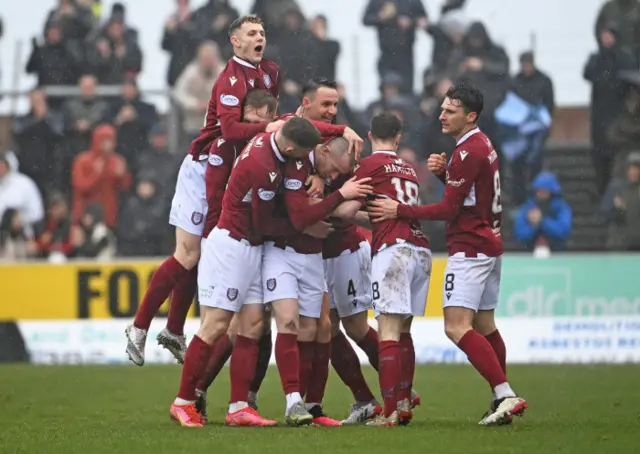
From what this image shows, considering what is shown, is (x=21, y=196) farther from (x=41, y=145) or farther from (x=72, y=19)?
(x=72, y=19)

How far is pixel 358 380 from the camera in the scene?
9898 millimetres

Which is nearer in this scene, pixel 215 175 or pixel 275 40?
pixel 215 175

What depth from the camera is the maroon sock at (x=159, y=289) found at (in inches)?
399

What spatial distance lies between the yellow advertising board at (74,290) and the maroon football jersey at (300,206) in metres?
7.62

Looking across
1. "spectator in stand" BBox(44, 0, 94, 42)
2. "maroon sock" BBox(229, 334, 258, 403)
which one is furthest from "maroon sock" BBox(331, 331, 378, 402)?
"spectator in stand" BBox(44, 0, 94, 42)

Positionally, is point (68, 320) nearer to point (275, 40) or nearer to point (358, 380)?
point (275, 40)

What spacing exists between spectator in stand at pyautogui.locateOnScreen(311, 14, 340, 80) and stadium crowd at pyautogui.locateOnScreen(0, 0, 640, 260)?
0.07 ft

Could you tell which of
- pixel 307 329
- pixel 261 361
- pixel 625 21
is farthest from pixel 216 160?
pixel 625 21

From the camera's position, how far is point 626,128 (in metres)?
17.5

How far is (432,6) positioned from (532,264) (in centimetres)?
425

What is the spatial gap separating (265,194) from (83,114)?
9.86m

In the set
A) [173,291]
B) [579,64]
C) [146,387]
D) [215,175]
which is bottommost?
[146,387]

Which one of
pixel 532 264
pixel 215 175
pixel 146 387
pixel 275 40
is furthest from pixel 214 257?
pixel 275 40

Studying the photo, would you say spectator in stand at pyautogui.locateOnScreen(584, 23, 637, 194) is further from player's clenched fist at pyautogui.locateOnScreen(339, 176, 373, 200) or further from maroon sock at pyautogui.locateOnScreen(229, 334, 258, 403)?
maroon sock at pyautogui.locateOnScreen(229, 334, 258, 403)
